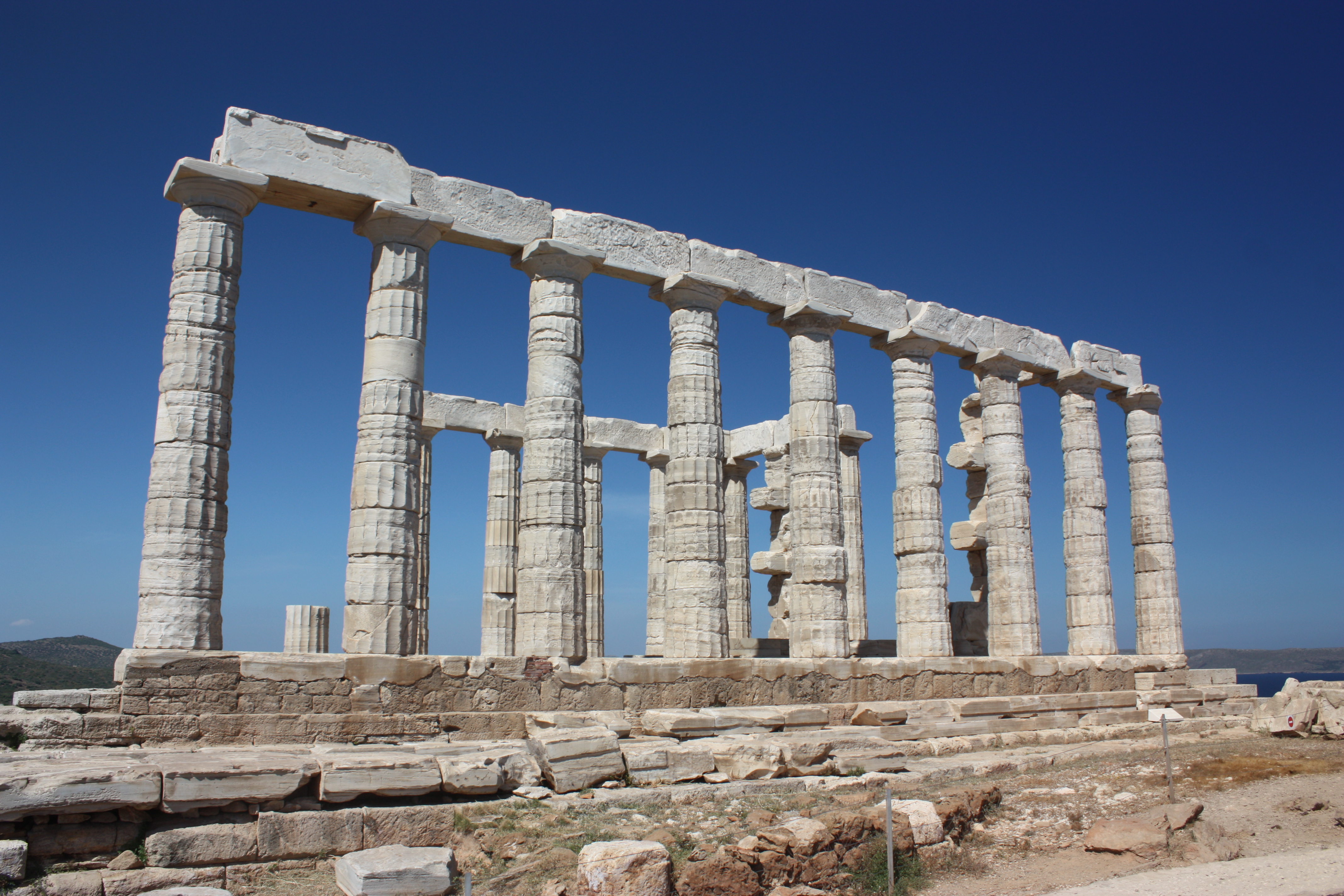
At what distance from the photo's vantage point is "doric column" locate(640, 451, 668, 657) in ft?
88.4

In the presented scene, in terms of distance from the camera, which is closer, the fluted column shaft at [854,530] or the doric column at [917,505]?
the doric column at [917,505]

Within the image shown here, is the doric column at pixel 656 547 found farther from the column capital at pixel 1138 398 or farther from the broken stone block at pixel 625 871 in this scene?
the broken stone block at pixel 625 871

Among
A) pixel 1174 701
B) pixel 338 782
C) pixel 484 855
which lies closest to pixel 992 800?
pixel 484 855

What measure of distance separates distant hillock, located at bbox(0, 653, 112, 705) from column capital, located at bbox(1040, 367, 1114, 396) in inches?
1098

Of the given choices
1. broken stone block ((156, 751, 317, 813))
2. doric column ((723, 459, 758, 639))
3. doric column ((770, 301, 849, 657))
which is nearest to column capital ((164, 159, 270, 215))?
broken stone block ((156, 751, 317, 813))

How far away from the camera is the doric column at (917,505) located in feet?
65.4

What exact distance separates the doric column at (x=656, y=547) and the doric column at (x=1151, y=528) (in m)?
11.6

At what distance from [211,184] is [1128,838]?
534 inches

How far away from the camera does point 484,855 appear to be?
349 inches

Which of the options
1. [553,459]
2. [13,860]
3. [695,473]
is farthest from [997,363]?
[13,860]

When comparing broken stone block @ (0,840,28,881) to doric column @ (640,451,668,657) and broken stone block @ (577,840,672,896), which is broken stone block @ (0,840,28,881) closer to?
broken stone block @ (577,840,672,896)

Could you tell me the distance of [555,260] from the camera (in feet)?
54.7

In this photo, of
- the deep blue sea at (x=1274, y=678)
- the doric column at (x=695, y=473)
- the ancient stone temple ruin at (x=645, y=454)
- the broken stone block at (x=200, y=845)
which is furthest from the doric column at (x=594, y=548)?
the deep blue sea at (x=1274, y=678)

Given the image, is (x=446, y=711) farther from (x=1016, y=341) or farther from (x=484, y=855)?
(x=1016, y=341)
